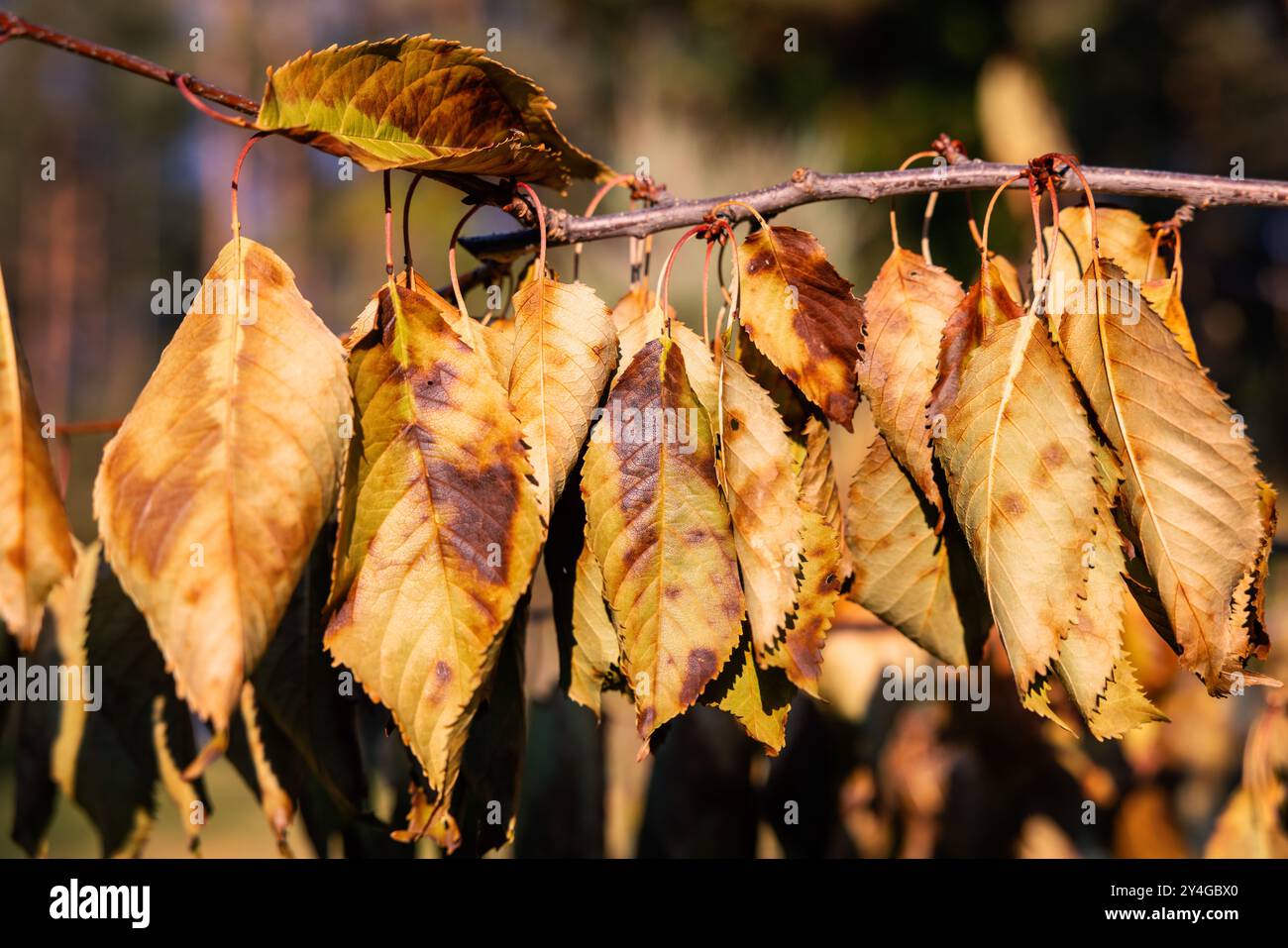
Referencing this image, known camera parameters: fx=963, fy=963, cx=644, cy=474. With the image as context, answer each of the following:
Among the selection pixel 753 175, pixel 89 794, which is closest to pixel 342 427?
pixel 89 794

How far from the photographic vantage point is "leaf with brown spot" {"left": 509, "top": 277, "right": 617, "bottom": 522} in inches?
23.0

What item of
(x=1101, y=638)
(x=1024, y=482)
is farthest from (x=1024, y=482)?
(x=1101, y=638)

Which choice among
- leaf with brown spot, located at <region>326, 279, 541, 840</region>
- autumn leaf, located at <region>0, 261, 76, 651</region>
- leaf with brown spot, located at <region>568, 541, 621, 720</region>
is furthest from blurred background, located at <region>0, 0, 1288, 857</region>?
autumn leaf, located at <region>0, 261, 76, 651</region>

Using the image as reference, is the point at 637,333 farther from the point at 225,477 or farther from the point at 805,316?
the point at 225,477

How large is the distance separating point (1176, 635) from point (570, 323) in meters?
0.41

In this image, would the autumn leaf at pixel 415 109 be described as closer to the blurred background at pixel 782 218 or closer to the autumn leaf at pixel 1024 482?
the autumn leaf at pixel 1024 482

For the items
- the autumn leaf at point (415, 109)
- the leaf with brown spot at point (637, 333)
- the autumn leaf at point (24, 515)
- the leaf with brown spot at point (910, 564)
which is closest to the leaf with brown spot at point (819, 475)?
the leaf with brown spot at point (910, 564)

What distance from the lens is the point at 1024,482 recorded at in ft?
1.87

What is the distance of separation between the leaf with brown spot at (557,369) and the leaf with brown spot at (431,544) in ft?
0.07

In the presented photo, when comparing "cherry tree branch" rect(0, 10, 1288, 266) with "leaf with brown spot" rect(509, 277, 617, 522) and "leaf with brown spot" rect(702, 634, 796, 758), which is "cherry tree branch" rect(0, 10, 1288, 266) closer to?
"leaf with brown spot" rect(509, 277, 617, 522)

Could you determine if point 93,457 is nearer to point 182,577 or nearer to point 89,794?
point 89,794

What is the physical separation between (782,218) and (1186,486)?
2674 millimetres

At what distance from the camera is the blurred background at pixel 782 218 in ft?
4.50

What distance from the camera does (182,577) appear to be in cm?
47
